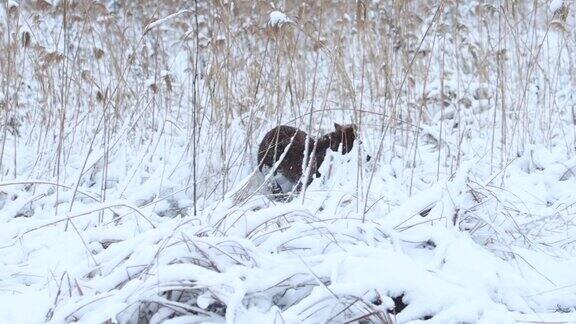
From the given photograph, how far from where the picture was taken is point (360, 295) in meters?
1.20

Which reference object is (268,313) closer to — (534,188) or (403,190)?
(403,190)

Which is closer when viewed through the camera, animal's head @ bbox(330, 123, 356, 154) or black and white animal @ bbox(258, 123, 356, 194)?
black and white animal @ bbox(258, 123, 356, 194)

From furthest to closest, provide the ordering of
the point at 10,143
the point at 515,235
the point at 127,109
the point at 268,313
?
the point at 127,109 < the point at 10,143 < the point at 515,235 < the point at 268,313

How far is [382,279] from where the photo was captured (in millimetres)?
1244

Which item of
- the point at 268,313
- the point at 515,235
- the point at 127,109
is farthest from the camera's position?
the point at 127,109

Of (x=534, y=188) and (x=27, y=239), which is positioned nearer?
(x=27, y=239)

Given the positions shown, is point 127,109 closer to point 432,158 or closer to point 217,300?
point 432,158

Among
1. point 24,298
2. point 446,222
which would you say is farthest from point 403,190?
point 24,298

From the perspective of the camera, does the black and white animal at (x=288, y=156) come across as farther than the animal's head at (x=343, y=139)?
No

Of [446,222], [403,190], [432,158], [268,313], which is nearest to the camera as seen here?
[268,313]

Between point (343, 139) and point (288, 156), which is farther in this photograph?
point (343, 139)

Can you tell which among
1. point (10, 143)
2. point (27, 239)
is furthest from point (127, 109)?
point (27, 239)

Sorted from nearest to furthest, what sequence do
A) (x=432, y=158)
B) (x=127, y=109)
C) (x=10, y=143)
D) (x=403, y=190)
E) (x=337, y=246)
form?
(x=337, y=246) → (x=403, y=190) → (x=432, y=158) → (x=10, y=143) → (x=127, y=109)

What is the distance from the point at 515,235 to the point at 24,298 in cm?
124
